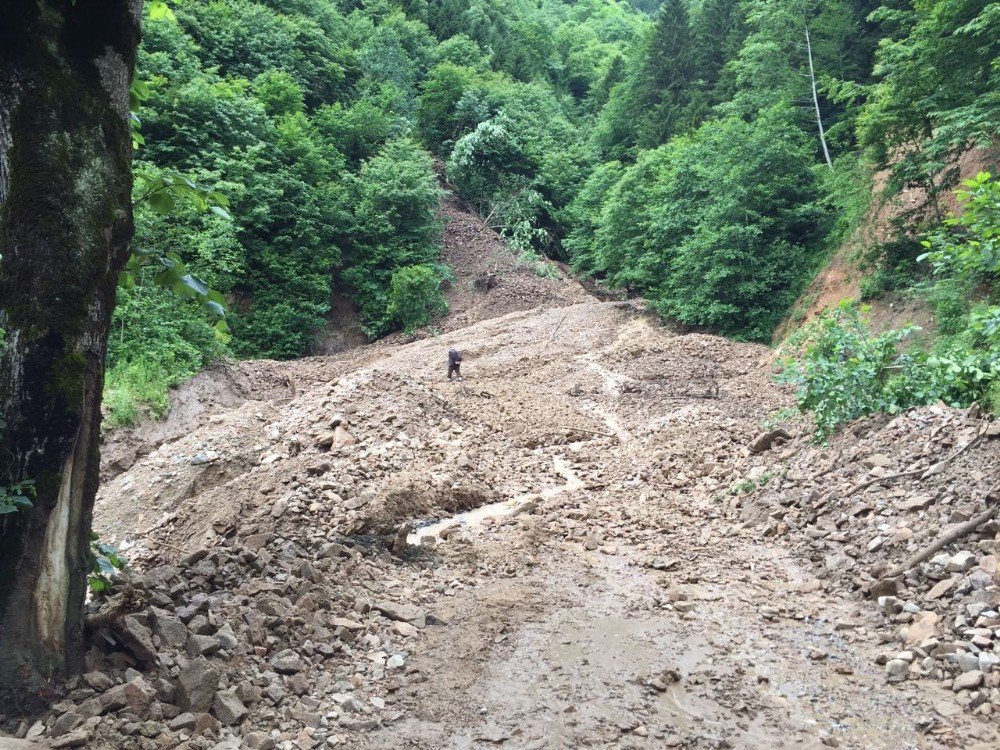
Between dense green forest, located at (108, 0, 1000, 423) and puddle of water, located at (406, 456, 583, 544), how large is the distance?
5337 mm

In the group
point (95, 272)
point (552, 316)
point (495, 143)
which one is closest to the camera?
point (95, 272)

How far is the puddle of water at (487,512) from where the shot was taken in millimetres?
6050

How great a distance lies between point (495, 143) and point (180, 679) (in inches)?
1104

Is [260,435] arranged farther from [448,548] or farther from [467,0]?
[467,0]

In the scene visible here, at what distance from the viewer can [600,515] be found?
6.48m

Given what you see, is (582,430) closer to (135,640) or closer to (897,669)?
(897,669)

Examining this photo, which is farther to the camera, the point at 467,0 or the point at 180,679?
the point at 467,0

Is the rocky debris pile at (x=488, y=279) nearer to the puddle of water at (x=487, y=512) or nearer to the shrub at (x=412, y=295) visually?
the shrub at (x=412, y=295)

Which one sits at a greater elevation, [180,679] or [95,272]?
[95,272]

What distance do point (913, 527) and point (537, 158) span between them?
27080 millimetres

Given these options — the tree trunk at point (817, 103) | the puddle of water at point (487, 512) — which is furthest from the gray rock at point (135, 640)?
the tree trunk at point (817, 103)

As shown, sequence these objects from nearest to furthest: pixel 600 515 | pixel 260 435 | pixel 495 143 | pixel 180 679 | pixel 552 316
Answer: pixel 180 679
pixel 600 515
pixel 260 435
pixel 552 316
pixel 495 143

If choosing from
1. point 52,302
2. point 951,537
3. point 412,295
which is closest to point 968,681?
point 951,537

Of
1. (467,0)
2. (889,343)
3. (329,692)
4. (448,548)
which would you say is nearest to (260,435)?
(448,548)
